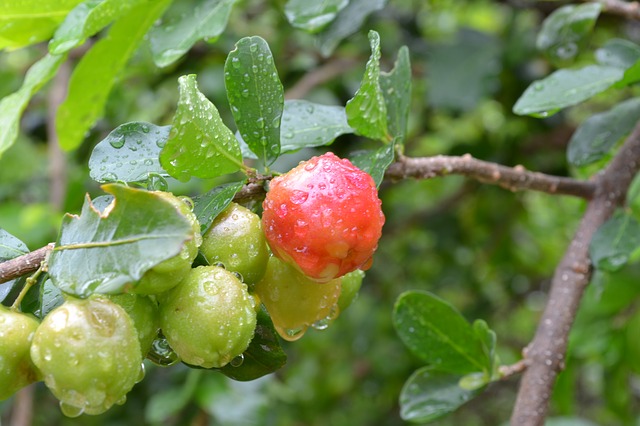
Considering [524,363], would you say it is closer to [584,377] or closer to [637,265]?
[637,265]

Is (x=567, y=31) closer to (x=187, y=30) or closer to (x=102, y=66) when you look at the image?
(x=187, y=30)

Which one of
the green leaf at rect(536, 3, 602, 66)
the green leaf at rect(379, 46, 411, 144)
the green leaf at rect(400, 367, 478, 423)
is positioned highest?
the green leaf at rect(379, 46, 411, 144)

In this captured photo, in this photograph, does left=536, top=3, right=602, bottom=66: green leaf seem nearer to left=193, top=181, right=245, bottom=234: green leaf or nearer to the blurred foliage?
the blurred foliage

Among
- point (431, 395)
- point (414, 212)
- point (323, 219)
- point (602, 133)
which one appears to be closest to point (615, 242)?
point (602, 133)

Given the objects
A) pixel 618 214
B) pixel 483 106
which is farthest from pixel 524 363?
pixel 483 106

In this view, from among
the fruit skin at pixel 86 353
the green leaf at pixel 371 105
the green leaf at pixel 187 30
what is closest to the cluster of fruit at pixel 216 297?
the fruit skin at pixel 86 353

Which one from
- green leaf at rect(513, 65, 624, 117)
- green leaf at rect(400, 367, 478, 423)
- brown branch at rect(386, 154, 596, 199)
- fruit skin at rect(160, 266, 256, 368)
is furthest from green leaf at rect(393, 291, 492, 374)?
fruit skin at rect(160, 266, 256, 368)

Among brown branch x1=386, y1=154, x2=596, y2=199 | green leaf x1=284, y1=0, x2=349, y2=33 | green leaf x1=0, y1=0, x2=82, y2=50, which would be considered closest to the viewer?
brown branch x1=386, y1=154, x2=596, y2=199
